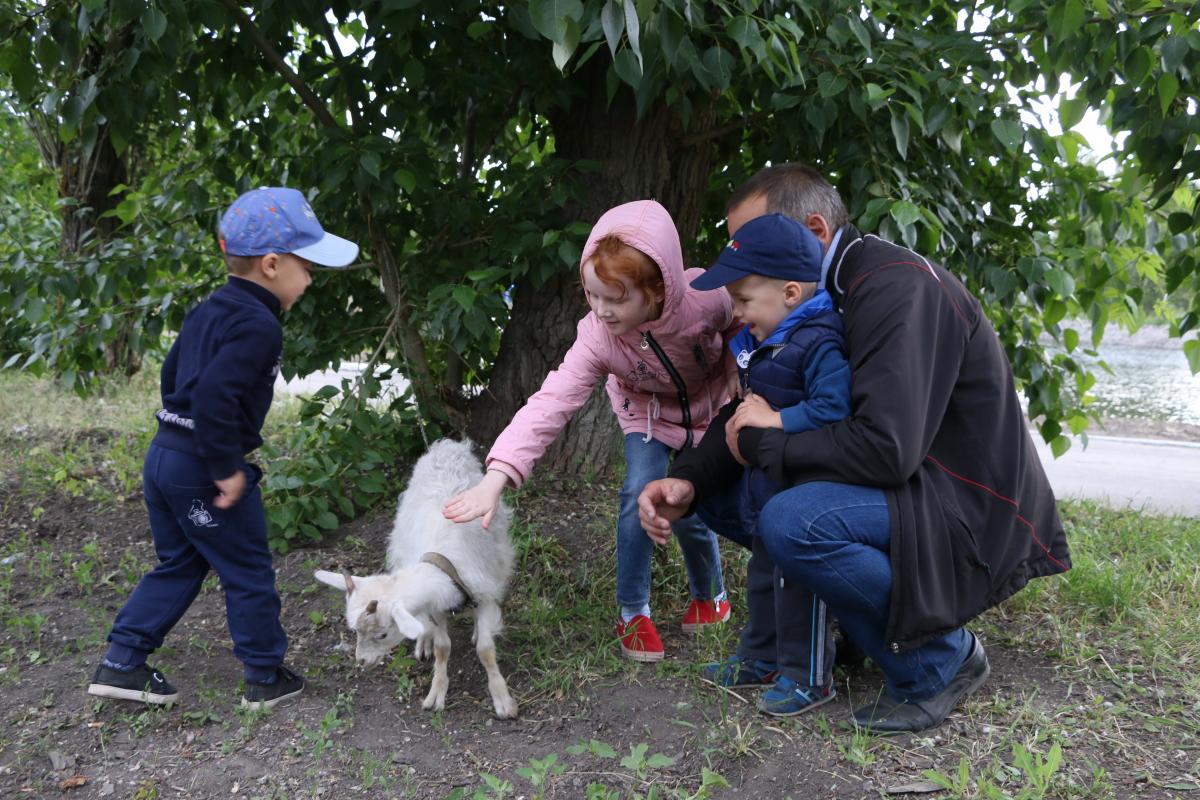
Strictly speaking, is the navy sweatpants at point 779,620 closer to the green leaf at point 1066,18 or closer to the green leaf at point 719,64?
the green leaf at point 719,64

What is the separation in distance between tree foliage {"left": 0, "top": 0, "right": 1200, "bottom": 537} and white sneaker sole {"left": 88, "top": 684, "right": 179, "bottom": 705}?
1.74m

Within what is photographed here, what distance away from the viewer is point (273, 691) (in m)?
3.21

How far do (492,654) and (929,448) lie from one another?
1553mm

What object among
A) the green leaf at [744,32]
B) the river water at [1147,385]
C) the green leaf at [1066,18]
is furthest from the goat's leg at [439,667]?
the river water at [1147,385]

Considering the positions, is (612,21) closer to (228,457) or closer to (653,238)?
(653,238)

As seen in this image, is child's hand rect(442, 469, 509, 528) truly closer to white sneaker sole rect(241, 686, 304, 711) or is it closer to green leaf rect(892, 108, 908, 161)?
white sneaker sole rect(241, 686, 304, 711)

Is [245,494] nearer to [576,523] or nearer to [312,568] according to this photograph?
[312,568]

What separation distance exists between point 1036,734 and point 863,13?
276 cm

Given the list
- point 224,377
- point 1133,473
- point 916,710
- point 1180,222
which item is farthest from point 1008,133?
point 1133,473

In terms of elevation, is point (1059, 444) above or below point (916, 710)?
above

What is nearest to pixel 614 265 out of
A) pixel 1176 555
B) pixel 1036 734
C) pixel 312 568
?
pixel 1036 734

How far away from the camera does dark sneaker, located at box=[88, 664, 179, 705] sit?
10.3ft

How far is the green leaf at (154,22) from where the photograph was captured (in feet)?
10.4

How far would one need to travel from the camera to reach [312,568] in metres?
4.38
